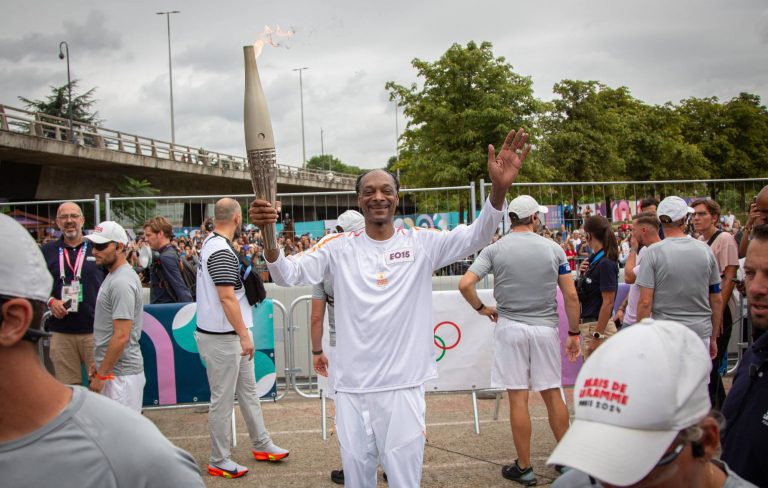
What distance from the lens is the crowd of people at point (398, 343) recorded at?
4.77ft

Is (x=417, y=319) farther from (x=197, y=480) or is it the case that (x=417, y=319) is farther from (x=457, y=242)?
(x=197, y=480)

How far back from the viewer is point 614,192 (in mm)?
10719

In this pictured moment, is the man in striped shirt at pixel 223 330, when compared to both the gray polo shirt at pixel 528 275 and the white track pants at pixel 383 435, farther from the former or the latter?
the gray polo shirt at pixel 528 275

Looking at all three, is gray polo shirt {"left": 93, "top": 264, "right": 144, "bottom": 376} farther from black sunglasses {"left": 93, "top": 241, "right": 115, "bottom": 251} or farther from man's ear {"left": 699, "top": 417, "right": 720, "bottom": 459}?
man's ear {"left": 699, "top": 417, "right": 720, "bottom": 459}

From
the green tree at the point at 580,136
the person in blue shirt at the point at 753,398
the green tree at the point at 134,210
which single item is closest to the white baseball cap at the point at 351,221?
the person in blue shirt at the point at 753,398

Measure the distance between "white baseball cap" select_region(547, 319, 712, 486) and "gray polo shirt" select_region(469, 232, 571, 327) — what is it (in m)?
3.80

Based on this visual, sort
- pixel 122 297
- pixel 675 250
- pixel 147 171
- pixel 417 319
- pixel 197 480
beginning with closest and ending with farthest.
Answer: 1. pixel 197 480
2. pixel 417 319
3. pixel 122 297
4. pixel 675 250
5. pixel 147 171

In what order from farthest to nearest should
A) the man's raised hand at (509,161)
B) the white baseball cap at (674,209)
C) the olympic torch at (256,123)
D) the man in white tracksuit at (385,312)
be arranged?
the white baseball cap at (674,209) < the man in white tracksuit at (385,312) < the man's raised hand at (509,161) < the olympic torch at (256,123)

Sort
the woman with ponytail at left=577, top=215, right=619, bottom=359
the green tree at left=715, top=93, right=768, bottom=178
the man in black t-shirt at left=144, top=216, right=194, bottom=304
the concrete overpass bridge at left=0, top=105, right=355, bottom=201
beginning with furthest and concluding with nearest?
the green tree at left=715, top=93, right=768, bottom=178
the concrete overpass bridge at left=0, top=105, right=355, bottom=201
the man in black t-shirt at left=144, top=216, right=194, bottom=304
the woman with ponytail at left=577, top=215, right=619, bottom=359

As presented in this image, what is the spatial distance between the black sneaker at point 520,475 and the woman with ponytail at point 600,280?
1543 mm

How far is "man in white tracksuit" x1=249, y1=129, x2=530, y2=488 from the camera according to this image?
3.53 meters

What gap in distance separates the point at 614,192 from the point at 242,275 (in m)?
7.23

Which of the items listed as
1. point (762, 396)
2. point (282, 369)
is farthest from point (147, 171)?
point (762, 396)

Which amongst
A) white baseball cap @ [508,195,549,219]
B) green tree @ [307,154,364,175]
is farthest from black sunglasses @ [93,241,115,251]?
green tree @ [307,154,364,175]
